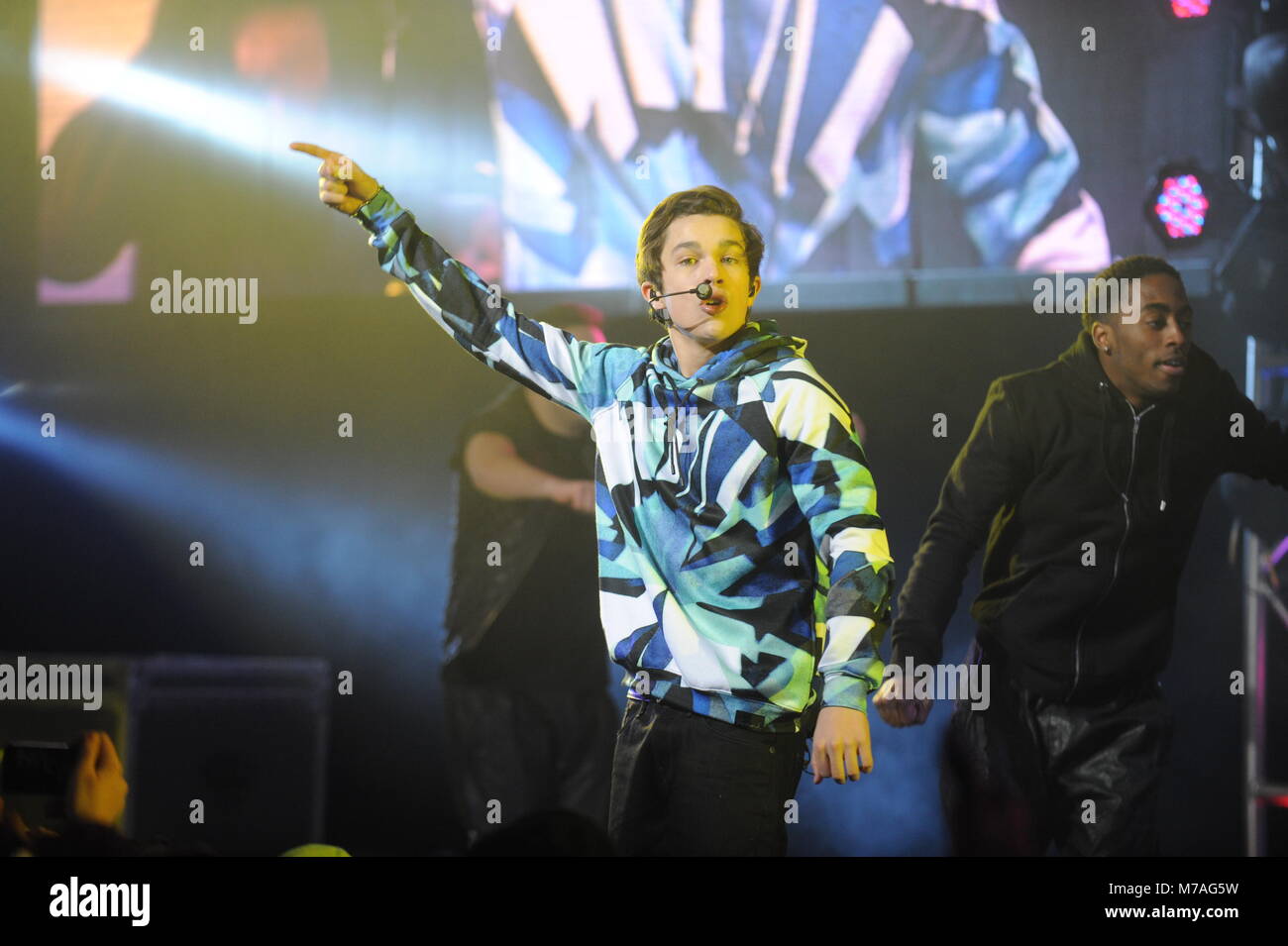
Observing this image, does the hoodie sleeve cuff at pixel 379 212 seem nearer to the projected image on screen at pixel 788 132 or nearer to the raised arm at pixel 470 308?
the raised arm at pixel 470 308

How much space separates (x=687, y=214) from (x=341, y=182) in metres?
0.82

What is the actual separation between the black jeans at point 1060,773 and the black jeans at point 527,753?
118cm

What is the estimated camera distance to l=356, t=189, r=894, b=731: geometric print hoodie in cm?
246

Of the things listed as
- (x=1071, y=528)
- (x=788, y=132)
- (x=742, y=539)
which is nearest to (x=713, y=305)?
(x=742, y=539)

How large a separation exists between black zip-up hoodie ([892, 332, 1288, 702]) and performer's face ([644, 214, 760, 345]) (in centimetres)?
111

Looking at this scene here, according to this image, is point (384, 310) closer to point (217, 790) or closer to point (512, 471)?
point (512, 471)

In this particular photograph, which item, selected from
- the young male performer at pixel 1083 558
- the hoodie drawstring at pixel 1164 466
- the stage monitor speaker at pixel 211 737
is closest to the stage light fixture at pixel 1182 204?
the young male performer at pixel 1083 558

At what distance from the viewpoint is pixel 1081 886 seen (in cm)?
324

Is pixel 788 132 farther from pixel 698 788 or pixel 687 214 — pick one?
pixel 698 788

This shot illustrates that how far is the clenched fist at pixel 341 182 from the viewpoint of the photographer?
2932 mm

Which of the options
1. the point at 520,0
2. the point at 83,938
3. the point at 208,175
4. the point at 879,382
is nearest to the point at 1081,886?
the point at 879,382

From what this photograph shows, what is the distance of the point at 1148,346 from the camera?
12.0 ft

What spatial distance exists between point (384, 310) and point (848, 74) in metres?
1.74
